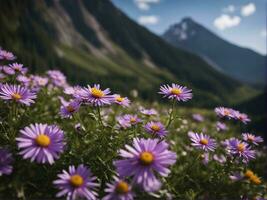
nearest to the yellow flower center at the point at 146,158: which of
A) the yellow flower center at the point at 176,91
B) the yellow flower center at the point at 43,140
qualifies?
the yellow flower center at the point at 43,140

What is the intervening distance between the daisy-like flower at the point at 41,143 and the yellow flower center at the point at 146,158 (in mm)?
602

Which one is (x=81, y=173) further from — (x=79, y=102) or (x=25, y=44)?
(x=25, y=44)

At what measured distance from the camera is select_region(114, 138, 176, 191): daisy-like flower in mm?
2449

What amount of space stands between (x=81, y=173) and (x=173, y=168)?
75.4 inches

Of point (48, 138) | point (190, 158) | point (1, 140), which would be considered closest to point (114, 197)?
point (48, 138)

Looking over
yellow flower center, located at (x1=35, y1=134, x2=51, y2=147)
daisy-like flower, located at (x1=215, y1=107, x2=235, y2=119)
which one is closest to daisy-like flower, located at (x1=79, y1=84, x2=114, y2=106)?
yellow flower center, located at (x1=35, y1=134, x2=51, y2=147)

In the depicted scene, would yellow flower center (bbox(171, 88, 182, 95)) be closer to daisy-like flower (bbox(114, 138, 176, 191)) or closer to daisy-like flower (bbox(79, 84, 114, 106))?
daisy-like flower (bbox(79, 84, 114, 106))

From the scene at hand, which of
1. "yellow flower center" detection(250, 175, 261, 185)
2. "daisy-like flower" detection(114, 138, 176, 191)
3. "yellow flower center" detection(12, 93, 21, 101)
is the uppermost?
Answer: "yellow flower center" detection(250, 175, 261, 185)

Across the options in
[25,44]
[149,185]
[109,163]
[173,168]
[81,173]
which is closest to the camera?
[149,185]

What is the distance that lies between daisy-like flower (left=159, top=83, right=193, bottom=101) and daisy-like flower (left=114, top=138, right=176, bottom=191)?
1.14 m

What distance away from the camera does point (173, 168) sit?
436cm

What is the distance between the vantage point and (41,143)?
2.70 meters

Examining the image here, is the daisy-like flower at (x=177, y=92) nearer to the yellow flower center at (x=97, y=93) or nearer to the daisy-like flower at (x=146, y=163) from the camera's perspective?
the yellow flower center at (x=97, y=93)

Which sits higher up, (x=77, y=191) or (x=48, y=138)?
(x=48, y=138)
